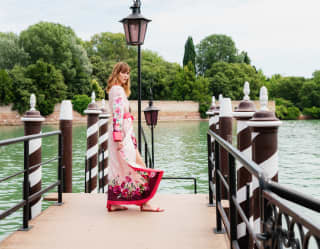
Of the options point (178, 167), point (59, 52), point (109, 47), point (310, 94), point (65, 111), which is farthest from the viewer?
point (310, 94)

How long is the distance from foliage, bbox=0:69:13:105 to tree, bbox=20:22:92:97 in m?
4.69

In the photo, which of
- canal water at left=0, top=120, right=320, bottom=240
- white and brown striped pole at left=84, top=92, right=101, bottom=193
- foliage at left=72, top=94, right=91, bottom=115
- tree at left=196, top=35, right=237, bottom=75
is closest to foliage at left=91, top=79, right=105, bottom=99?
foliage at left=72, top=94, right=91, bottom=115

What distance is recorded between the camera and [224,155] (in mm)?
5363

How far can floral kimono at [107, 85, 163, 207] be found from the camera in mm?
4023

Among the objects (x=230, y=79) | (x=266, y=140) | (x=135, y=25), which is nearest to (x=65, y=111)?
(x=135, y=25)

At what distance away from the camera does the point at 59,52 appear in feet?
150

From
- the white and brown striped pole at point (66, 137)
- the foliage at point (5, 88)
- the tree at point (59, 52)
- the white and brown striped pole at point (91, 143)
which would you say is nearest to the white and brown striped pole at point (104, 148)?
the white and brown striped pole at point (91, 143)

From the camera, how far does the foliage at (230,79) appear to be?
5791 cm

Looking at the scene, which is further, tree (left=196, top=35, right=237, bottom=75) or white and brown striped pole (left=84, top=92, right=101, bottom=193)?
tree (left=196, top=35, right=237, bottom=75)

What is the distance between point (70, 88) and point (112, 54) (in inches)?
659

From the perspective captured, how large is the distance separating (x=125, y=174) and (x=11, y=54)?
44.1 m

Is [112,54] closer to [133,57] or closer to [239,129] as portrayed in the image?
[133,57]

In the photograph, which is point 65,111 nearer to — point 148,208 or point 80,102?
point 148,208

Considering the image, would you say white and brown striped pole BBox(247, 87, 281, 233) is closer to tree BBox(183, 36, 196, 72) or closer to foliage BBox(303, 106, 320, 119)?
tree BBox(183, 36, 196, 72)
